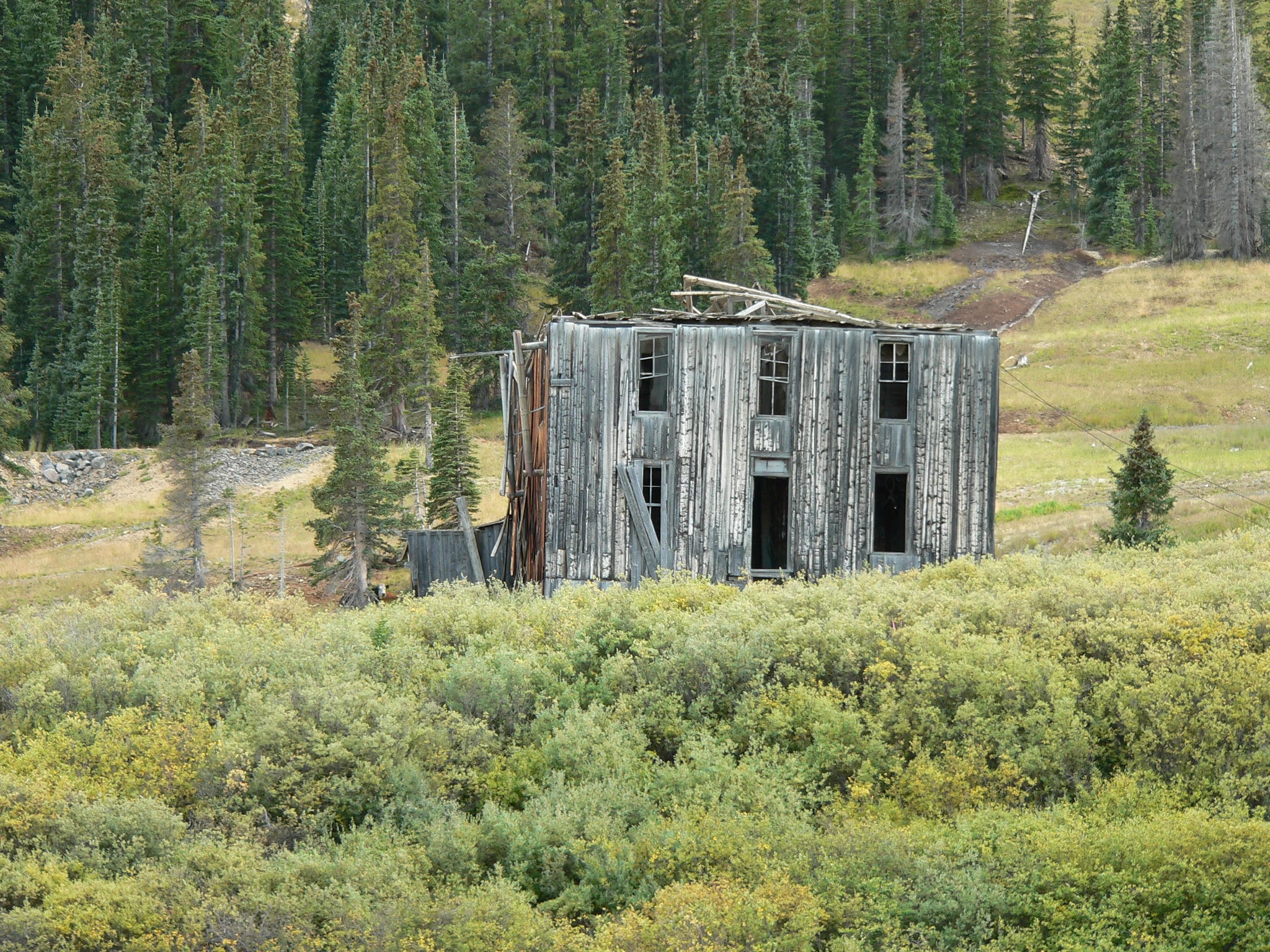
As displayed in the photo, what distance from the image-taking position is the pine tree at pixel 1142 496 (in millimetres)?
25641

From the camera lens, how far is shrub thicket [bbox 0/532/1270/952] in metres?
12.3

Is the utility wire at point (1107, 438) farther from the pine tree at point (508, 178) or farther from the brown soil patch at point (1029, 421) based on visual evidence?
the pine tree at point (508, 178)

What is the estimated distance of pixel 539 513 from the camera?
24.9 m

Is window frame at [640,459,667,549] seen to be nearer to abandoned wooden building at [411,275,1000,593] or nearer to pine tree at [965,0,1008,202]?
abandoned wooden building at [411,275,1000,593]

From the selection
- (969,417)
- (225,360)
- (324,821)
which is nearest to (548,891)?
(324,821)

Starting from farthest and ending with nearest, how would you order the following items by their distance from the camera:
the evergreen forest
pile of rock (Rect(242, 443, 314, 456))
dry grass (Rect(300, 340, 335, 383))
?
dry grass (Rect(300, 340, 335, 383)) < the evergreen forest < pile of rock (Rect(242, 443, 314, 456))

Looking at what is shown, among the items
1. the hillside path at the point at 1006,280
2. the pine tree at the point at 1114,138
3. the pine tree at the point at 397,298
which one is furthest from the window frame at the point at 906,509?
the pine tree at the point at 1114,138

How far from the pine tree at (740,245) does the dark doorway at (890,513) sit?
28493 mm

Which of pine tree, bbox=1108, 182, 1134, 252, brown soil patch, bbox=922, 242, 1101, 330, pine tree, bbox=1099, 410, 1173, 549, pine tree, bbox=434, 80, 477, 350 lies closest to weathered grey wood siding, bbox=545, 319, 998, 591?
pine tree, bbox=1099, 410, 1173, 549

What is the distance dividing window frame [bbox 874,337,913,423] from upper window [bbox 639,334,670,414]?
3.82 m

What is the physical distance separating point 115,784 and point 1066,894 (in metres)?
10.1

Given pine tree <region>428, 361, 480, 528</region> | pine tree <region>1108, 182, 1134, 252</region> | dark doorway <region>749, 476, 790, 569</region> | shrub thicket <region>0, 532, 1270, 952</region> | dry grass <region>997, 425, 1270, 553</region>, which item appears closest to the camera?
shrub thicket <region>0, 532, 1270, 952</region>

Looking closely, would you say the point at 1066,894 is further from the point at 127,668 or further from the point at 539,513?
the point at 539,513

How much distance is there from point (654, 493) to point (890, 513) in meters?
5.67
